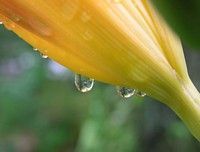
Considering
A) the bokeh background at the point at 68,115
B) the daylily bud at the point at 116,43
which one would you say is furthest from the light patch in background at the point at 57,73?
the daylily bud at the point at 116,43

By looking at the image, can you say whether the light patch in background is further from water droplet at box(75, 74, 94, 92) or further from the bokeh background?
water droplet at box(75, 74, 94, 92)

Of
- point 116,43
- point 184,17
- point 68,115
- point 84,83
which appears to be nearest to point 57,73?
point 68,115

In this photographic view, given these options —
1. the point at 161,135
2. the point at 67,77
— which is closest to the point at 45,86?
the point at 67,77

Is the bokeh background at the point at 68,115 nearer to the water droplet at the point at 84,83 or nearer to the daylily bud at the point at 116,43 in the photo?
the water droplet at the point at 84,83

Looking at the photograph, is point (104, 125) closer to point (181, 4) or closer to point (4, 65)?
point (4, 65)

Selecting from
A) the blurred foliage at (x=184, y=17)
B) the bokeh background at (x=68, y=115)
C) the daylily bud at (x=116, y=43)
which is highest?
the bokeh background at (x=68, y=115)
